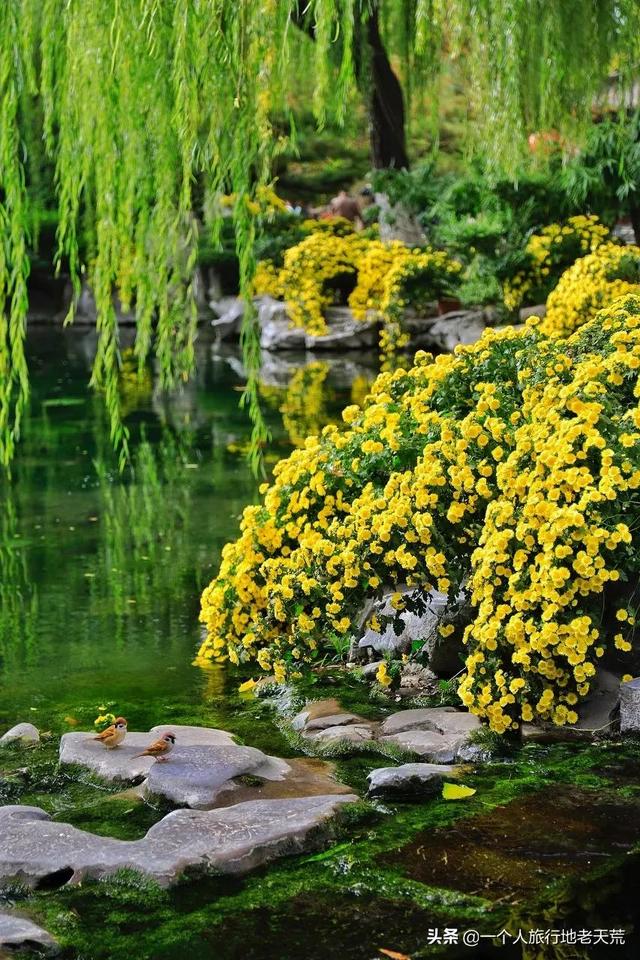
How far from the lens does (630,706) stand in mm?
3801

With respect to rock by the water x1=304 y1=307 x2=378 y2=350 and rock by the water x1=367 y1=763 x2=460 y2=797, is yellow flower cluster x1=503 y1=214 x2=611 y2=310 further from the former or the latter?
rock by the water x1=367 y1=763 x2=460 y2=797

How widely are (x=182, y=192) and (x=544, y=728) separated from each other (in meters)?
1.86

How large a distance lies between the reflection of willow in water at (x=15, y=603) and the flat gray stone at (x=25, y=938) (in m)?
2.30

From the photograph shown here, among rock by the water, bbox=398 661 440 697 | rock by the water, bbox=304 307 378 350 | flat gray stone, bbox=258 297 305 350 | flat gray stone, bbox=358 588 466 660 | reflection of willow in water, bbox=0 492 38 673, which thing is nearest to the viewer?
flat gray stone, bbox=358 588 466 660

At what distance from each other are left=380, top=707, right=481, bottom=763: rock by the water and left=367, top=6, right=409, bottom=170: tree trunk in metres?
12.5

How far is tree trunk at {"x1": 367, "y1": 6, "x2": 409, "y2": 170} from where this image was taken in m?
15.8

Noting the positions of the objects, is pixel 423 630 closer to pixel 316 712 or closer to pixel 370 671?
pixel 370 671

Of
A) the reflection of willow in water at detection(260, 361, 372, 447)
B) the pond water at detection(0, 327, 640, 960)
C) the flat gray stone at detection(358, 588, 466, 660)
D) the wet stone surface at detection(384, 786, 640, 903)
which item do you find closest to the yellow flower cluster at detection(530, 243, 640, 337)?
the reflection of willow in water at detection(260, 361, 372, 447)

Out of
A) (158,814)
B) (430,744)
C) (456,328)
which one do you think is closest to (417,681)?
(430,744)

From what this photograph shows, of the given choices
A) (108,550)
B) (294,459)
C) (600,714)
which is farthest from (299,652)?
(108,550)

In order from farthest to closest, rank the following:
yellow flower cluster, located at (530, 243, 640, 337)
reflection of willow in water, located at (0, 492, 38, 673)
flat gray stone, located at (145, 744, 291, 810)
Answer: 1. yellow flower cluster, located at (530, 243, 640, 337)
2. reflection of willow in water, located at (0, 492, 38, 673)
3. flat gray stone, located at (145, 744, 291, 810)

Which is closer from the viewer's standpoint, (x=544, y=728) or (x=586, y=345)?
(x=544, y=728)

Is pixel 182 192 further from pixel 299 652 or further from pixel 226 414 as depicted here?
pixel 226 414

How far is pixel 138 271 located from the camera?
137 inches
